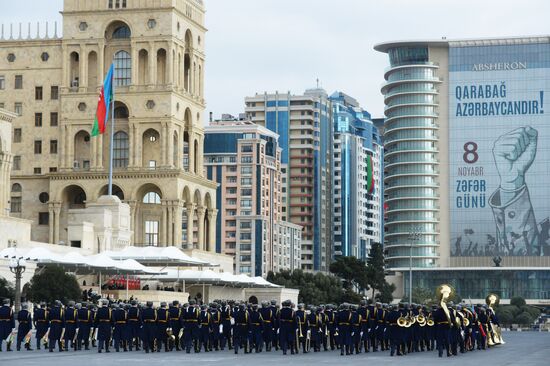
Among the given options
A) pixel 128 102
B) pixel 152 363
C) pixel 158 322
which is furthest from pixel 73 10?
pixel 152 363

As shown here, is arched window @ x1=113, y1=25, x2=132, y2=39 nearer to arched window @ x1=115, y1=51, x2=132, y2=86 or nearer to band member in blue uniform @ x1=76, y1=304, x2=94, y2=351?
arched window @ x1=115, y1=51, x2=132, y2=86

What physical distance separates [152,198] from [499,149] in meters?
87.0

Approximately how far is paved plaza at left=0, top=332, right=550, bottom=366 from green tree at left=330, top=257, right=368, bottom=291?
3997 inches

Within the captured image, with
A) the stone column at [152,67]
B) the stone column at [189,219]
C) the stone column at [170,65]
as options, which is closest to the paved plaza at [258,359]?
the stone column at [170,65]

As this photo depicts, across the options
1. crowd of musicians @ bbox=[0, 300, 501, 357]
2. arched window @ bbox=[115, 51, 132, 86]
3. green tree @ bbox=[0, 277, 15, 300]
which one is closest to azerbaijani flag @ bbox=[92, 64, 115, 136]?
arched window @ bbox=[115, 51, 132, 86]

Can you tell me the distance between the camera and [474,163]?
191 meters

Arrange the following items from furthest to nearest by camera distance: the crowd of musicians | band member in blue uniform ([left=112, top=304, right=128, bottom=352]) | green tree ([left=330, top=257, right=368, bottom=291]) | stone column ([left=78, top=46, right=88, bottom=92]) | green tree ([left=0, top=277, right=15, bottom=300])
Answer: green tree ([left=330, top=257, right=368, bottom=291])
stone column ([left=78, top=46, right=88, bottom=92])
green tree ([left=0, top=277, right=15, bottom=300])
band member in blue uniform ([left=112, top=304, right=128, bottom=352])
the crowd of musicians

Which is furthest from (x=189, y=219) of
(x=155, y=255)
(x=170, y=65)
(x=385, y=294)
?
(x=385, y=294)

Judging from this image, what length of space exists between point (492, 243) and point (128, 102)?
88.9m

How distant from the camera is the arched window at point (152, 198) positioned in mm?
115250

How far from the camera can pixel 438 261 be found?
19188 cm

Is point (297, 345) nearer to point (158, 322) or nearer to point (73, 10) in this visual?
point (158, 322)

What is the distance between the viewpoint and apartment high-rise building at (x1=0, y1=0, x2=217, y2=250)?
113m

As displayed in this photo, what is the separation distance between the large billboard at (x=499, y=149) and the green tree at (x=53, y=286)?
12328 centimetres
